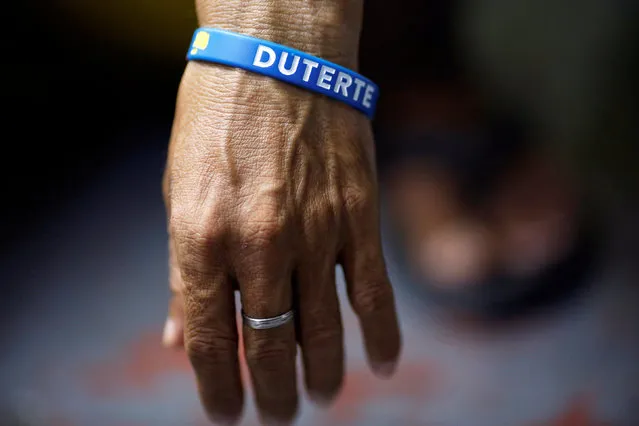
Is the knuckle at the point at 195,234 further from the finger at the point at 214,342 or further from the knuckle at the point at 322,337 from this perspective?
the knuckle at the point at 322,337

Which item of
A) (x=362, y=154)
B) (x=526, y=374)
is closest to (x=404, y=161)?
(x=526, y=374)

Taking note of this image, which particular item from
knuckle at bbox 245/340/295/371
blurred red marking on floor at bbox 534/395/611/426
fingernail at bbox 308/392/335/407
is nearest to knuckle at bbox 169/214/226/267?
knuckle at bbox 245/340/295/371

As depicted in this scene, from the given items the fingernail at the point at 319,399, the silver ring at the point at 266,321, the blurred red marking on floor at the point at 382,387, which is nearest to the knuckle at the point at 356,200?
the silver ring at the point at 266,321

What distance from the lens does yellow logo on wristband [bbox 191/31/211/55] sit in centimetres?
54

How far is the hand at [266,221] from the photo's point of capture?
51cm

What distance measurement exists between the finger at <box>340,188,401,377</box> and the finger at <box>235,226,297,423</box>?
0.25 ft

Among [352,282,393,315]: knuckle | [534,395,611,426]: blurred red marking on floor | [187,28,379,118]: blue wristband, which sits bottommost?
[534,395,611,426]: blurred red marking on floor

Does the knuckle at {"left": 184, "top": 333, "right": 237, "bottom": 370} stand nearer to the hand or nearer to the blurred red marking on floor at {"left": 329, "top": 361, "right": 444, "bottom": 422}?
the hand

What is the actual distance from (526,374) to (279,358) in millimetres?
703

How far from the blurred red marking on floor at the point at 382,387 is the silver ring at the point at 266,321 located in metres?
0.44

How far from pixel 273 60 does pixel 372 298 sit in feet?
0.87

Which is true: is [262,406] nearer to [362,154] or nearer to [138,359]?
[362,154]

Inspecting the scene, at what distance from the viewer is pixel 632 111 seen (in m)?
1.34

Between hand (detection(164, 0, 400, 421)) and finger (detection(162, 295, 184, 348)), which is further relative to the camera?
finger (detection(162, 295, 184, 348))
